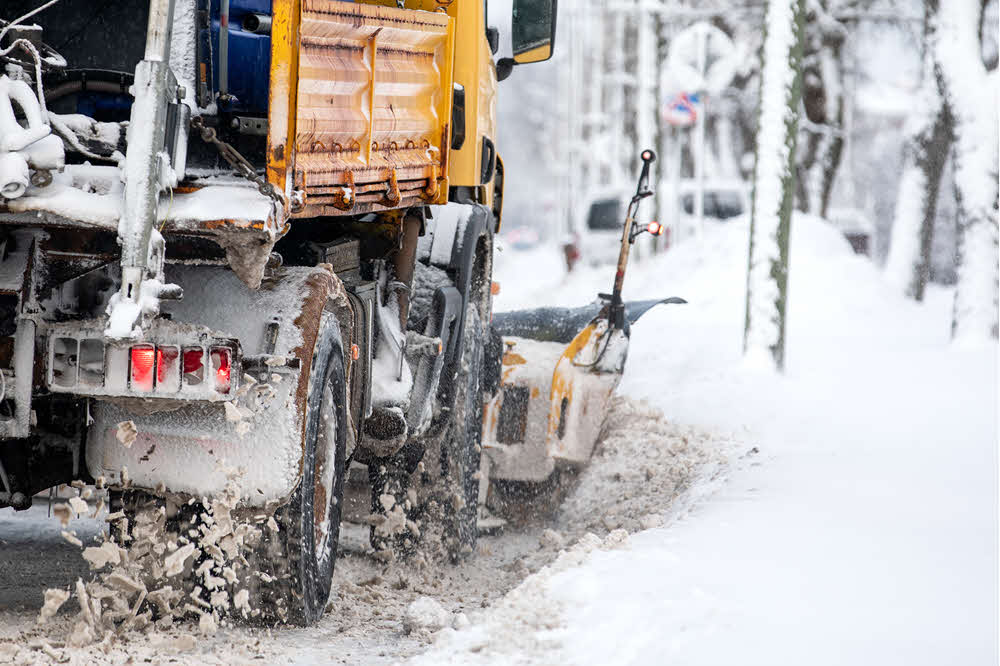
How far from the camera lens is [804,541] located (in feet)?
18.5

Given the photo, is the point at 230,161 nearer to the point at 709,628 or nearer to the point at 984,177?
the point at 709,628

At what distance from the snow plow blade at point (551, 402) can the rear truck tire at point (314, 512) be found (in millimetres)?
3280

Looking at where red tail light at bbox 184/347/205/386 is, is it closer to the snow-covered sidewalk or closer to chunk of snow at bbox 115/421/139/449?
chunk of snow at bbox 115/421/139/449

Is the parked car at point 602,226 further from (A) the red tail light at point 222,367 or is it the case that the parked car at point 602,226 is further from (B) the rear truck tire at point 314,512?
(A) the red tail light at point 222,367

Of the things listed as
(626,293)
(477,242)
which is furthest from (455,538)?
(626,293)

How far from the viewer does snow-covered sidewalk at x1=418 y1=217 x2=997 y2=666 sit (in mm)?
4219

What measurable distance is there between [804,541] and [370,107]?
234cm

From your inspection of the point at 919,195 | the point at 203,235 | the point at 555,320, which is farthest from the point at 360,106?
the point at 919,195

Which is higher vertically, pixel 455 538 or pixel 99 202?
pixel 99 202

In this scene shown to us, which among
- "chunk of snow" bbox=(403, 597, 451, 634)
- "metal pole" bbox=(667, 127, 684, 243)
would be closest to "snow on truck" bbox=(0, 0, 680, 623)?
"chunk of snow" bbox=(403, 597, 451, 634)

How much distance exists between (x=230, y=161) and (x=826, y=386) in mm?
7762

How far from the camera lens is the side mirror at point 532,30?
7.04 meters

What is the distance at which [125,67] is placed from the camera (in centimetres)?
498

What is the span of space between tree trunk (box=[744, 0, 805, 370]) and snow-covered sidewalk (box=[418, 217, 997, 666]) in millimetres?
388
